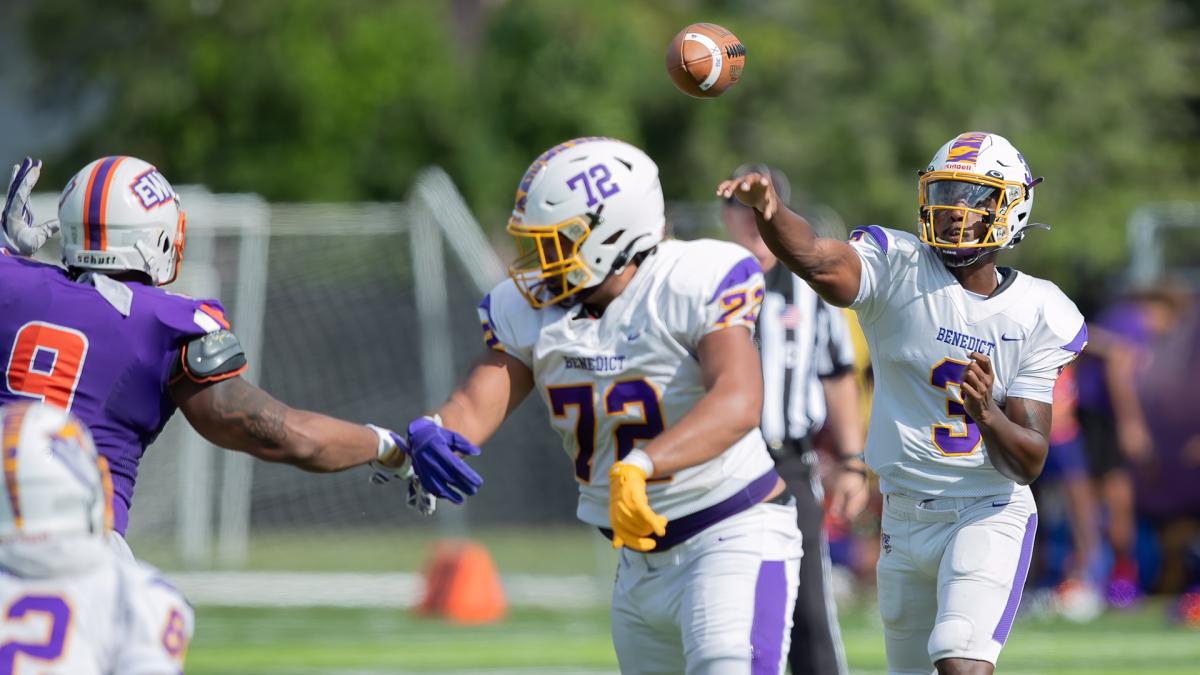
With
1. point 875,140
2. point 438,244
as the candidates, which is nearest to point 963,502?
point 438,244

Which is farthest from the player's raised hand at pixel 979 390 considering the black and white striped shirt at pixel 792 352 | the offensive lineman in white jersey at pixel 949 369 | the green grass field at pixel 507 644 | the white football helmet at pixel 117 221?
the green grass field at pixel 507 644

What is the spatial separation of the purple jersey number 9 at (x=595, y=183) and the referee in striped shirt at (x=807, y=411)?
1625 millimetres

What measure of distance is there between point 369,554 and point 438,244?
9.46 ft

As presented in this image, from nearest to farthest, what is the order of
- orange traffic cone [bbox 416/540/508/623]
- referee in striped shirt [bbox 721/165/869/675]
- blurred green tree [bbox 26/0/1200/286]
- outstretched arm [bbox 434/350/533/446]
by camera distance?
outstretched arm [bbox 434/350/533/446], referee in striped shirt [bbox 721/165/869/675], orange traffic cone [bbox 416/540/508/623], blurred green tree [bbox 26/0/1200/286]

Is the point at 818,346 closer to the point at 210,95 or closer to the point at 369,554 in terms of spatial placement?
the point at 369,554

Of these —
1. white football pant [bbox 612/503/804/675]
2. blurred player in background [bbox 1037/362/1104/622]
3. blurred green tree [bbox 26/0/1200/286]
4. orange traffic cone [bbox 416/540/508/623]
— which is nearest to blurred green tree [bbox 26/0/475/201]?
blurred green tree [bbox 26/0/1200/286]

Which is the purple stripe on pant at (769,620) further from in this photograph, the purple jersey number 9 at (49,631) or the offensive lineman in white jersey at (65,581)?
the purple jersey number 9 at (49,631)

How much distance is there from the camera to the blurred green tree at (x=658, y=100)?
65.3 feet

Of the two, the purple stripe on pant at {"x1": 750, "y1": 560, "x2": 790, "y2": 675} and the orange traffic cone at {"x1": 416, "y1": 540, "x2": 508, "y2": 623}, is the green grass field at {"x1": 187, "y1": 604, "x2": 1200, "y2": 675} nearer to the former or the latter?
the orange traffic cone at {"x1": 416, "y1": 540, "x2": 508, "y2": 623}

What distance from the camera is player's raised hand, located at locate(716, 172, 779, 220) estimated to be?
4781 mm

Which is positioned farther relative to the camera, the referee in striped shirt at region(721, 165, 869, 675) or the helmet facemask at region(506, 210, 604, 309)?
the referee in striped shirt at region(721, 165, 869, 675)

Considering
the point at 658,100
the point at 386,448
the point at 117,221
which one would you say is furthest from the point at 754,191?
the point at 658,100

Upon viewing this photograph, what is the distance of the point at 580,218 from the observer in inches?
189

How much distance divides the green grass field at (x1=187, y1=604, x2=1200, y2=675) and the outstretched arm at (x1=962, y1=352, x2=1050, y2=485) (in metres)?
3.88
